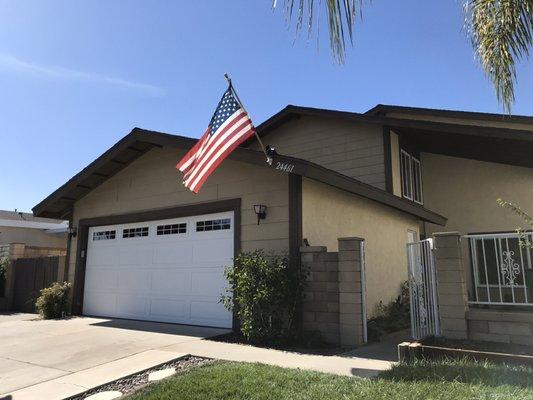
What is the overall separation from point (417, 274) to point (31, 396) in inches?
231

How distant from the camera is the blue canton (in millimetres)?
8466

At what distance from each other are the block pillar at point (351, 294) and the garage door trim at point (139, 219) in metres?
2.40

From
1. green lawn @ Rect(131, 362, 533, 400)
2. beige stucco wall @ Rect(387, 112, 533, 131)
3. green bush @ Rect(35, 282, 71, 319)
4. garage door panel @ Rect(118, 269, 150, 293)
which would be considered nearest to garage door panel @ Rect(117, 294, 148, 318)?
garage door panel @ Rect(118, 269, 150, 293)

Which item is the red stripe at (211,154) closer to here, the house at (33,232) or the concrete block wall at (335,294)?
the concrete block wall at (335,294)

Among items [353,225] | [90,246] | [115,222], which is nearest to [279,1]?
[353,225]

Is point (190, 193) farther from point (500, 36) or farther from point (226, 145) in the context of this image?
point (500, 36)

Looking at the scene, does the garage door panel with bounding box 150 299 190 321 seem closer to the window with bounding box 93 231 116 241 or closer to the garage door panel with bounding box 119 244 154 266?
the garage door panel with bounding box 119 244 154 266

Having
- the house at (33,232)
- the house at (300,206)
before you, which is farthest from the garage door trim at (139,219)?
the house at (33,232)

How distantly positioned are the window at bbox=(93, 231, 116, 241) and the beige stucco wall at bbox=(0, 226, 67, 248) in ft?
47.9

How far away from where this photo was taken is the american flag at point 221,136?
8195mm

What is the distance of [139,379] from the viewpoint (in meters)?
6.21

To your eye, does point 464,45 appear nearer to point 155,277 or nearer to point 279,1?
point 279,1

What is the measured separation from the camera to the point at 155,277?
11.4 meters

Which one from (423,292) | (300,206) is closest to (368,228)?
(300,206)
